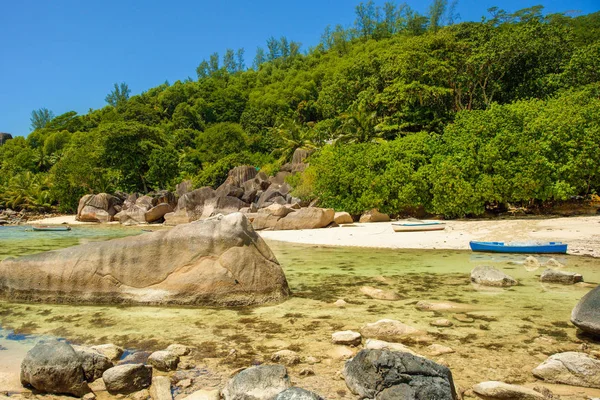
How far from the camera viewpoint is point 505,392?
12.9ft

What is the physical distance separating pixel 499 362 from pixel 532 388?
2.22ft

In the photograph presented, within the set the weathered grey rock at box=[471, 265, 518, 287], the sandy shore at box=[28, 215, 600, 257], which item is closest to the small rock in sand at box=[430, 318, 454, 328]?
the weathered grey rock at box=[471, 265, 518, 287]

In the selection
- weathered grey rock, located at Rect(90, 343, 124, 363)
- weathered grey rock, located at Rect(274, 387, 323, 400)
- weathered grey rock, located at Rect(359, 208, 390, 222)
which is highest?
weathered grey rock, located at Rect(359, 208, 390, 222)

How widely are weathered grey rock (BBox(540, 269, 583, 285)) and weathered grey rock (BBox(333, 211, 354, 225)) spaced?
12773 millimetres

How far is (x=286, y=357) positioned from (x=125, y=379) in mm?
1675

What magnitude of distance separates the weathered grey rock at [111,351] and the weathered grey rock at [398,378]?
2710mm

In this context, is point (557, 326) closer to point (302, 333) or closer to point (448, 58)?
point (302, 333)

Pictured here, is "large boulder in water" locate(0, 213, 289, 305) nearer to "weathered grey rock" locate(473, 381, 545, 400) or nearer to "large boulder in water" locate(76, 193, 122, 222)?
"weathered grey rock" locate(473, 381, 545, 400)

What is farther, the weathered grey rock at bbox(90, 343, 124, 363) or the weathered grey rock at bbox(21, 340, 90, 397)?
the weathered grey rock at bbox(90, 343, 124, 363)

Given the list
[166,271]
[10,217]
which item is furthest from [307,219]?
[10,217]

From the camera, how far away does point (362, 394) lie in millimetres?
4000

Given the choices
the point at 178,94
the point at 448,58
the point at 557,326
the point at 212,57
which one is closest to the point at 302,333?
the point at 557,326

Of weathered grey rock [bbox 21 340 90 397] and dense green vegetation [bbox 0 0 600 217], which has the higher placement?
dense green vegetation [bbox 0 0 600 217]

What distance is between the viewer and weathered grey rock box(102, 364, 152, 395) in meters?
4.31
